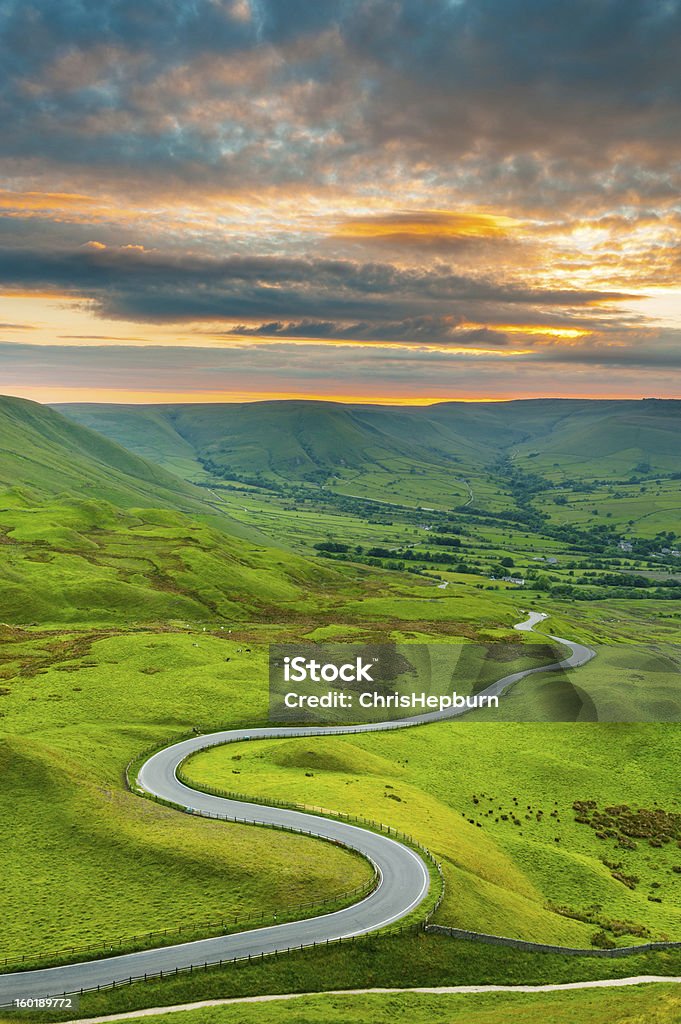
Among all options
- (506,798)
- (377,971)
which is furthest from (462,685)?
(377,971)

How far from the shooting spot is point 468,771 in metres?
102

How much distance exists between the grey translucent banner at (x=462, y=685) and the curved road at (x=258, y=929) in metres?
37.3

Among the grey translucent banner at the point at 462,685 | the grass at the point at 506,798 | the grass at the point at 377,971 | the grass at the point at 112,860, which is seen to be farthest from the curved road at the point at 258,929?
the grey translucent banner at the point at 462,685

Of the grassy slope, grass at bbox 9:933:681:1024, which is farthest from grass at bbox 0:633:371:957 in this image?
grass at bbox 9:933:681:1024

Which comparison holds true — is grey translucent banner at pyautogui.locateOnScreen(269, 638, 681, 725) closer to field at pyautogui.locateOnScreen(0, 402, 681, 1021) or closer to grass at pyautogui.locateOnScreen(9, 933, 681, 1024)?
field at pyautogui.locateOnScreen(0, 402, 681, 1021)

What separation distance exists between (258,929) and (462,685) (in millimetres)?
96587

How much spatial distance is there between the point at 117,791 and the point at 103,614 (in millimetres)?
106479

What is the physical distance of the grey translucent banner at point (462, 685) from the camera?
410 ft

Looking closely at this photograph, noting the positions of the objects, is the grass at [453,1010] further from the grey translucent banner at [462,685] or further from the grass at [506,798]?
the grey translucent banner at [462,685]

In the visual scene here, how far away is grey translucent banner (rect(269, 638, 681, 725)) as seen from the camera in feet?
410

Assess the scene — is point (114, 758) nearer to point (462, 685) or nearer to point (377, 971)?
point (377, 971)

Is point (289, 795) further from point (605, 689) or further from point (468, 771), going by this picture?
point (605, 689)

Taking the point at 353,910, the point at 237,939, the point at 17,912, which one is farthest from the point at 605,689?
the point at 17,912

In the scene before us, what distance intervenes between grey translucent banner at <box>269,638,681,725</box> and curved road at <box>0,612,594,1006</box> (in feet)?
123
